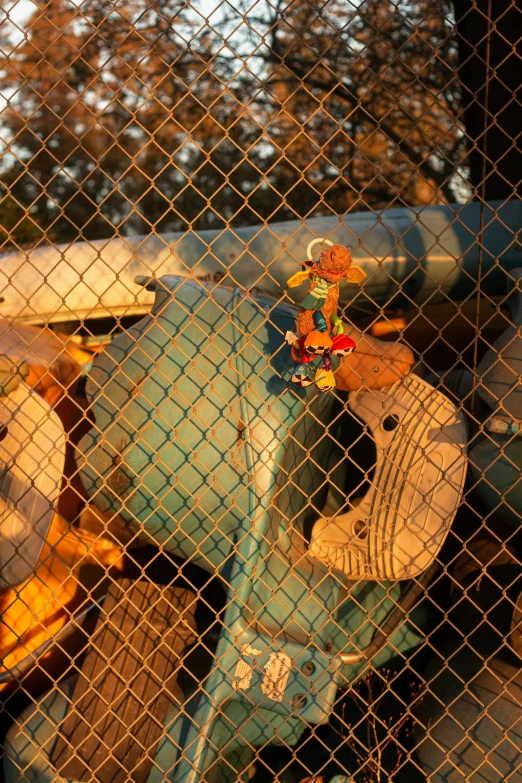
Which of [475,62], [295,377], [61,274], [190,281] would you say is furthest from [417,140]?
[295,377]

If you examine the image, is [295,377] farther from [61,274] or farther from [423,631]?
[61,274]

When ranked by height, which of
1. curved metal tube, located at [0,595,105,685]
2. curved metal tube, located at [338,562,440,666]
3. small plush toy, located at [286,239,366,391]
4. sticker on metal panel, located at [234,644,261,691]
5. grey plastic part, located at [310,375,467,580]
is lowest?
curved metal tube, located at [0,595,105,685]

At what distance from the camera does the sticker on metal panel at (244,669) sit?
2.31 m

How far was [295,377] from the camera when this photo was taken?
2191 millimetres

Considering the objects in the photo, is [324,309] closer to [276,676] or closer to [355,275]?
[355,275]

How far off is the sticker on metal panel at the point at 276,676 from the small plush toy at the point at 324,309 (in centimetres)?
77

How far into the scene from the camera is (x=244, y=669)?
91.3 inches

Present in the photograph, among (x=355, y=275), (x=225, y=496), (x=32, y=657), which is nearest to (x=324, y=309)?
(x=355, y=275)

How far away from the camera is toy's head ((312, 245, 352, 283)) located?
80.0 inches

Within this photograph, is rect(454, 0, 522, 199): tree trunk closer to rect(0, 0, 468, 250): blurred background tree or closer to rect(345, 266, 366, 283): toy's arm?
rect(0, 0, 468, 250): blurred background tree

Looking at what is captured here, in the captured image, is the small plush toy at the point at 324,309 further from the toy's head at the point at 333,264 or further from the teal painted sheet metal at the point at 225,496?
the teal painted sheet metal at the point at 225,496

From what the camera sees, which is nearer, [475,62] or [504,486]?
[504,486]

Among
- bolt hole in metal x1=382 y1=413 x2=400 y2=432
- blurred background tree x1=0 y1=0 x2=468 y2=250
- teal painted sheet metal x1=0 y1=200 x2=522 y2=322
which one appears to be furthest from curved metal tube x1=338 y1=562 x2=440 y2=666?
blurred background tree x1=0 y1=0 x2=468 y2=250

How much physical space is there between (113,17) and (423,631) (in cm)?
494
